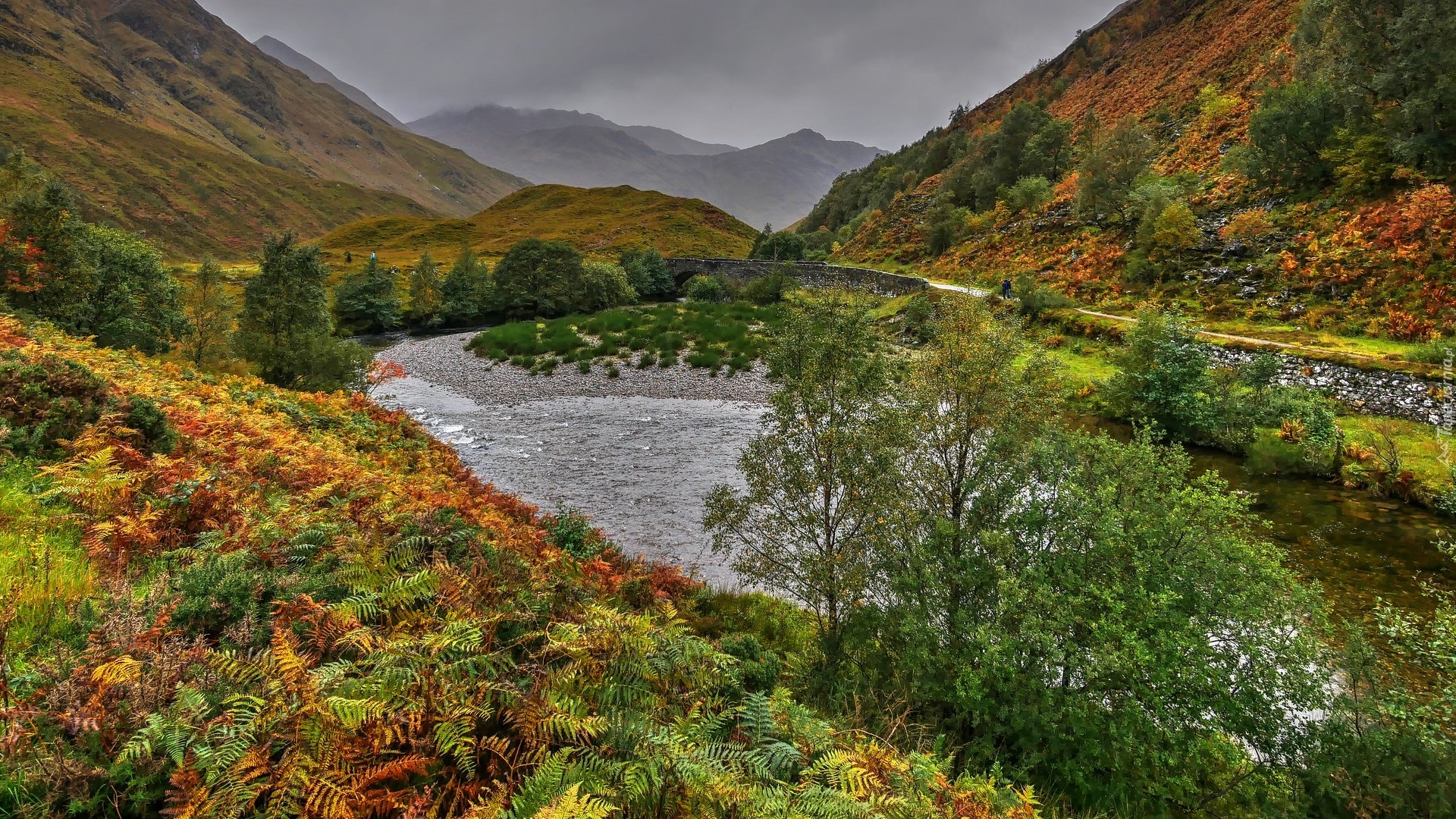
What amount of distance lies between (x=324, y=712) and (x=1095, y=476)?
1101 centimetres

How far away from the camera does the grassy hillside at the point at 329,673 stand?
10.3ft

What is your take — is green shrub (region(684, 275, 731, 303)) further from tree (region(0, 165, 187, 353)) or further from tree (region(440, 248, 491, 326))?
tree (region(0, 165, 187, 353))

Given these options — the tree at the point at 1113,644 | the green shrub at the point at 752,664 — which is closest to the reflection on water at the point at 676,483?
the green shrub at the point at 752,664

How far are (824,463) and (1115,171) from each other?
155 feet

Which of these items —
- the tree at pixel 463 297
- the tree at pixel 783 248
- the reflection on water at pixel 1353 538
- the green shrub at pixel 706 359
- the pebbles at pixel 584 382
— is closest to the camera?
the reflection on water at pixel 1353 538

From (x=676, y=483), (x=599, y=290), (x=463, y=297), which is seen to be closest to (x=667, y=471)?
(x=676, y=483)

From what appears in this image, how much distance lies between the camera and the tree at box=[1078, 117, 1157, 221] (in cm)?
4325

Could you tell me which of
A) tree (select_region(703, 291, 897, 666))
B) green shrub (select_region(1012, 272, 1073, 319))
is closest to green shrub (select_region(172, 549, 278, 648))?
tree (select_region(703, 291, 897, 666))

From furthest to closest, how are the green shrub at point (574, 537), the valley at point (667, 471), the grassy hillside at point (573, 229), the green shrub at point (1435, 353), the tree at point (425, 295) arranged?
the grassy hillside at point (573, 229)
the tree at point (425, 295)
the green shrub at point (1435, 353)
the valley at point (667, 471)
the green shrub at point (574, 537)

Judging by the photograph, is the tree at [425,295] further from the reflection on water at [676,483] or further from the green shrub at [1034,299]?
the green shrub at [1034,299]

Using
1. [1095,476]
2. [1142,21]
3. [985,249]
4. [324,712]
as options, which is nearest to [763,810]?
[324,712]

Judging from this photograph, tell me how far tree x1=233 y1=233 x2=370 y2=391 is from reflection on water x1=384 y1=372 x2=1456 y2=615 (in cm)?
491

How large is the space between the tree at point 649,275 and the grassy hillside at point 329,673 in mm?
66531

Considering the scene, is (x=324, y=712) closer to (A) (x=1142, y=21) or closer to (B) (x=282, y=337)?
(B) (x=282, y=337)
